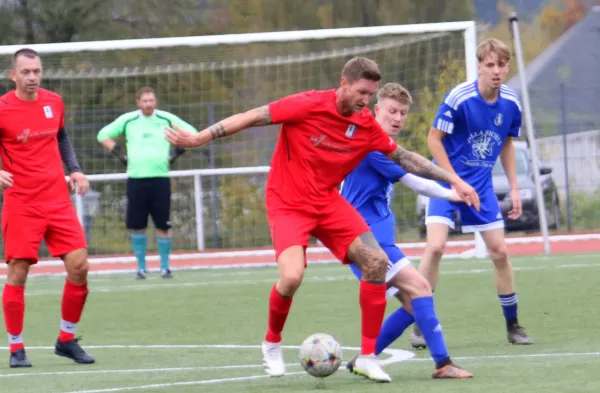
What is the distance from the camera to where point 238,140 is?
1934cm

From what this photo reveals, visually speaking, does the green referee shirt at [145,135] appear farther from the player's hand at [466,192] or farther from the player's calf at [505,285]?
the player's hand at [466,192]

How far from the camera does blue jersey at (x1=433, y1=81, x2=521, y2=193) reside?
8852 millimetres

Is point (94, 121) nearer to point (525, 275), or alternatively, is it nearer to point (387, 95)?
point (525, 275)

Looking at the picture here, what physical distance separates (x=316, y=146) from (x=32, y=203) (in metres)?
2.34

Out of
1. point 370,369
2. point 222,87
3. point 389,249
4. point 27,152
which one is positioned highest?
point 222,87

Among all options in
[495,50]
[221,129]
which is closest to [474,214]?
[495,50]

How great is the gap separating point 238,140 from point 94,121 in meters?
2.16

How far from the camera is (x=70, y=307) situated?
351 inches

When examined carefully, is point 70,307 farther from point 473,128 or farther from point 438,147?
point 473,128

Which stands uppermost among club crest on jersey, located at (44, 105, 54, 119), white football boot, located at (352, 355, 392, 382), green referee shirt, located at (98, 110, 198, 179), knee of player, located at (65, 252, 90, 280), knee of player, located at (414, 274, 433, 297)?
green referee shirt, located at (98, 110, 198, 179)

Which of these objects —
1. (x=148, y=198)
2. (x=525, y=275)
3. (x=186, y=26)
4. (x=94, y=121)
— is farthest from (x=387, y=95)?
(x=186, y=26)

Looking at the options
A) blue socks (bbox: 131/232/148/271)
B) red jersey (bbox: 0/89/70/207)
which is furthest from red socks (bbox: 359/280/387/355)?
blue socks (bbox: 131/232/148/271)

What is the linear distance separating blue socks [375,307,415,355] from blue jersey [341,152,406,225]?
596mm

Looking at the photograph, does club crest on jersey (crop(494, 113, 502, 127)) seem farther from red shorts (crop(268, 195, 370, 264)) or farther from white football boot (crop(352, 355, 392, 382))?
white football boot (crop(352, 355, 392, 382))
